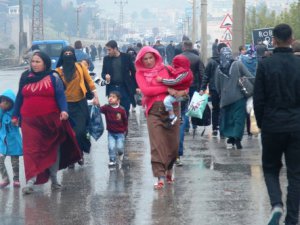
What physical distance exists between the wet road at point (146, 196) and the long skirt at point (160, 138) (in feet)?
0.98

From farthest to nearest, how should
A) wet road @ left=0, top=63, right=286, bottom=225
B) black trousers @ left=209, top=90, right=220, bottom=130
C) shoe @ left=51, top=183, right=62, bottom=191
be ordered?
black trousers @ left=209, top=90, right=220, bottom=130 < shoe @ left=51, top=183, right=62, bottom=191 < wet road @ left=0, top=63, right=286, bottom=225

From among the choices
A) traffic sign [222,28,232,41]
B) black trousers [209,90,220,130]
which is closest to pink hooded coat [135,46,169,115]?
black trousers [209,90,220,130]

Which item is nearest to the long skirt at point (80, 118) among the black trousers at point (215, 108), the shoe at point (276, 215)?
the black trousers at point (215, 108)

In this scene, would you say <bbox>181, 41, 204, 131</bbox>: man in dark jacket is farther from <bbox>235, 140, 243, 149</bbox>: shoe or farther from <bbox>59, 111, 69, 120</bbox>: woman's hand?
<bbox>59, 111, 69, 120</bbox>: woman's hand

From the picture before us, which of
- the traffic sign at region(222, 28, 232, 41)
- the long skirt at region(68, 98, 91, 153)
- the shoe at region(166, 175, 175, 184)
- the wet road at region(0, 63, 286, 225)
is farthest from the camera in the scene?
the traffic sign at region(222, 28, 232, 41)

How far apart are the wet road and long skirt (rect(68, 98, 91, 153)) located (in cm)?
41

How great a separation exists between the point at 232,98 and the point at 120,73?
1807 mm

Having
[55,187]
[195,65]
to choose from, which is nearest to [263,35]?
[195,65]

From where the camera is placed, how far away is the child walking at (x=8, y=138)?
39.3 feet

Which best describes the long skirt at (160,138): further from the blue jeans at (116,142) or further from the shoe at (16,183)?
the blue jeans at (116,142)

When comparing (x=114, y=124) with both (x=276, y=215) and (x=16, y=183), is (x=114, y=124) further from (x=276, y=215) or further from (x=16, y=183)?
(x=276, y=215)

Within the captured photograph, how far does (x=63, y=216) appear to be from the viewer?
9766 millimetres

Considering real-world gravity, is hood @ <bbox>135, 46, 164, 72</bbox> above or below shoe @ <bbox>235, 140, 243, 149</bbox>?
above

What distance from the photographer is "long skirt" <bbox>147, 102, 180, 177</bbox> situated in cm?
1130
